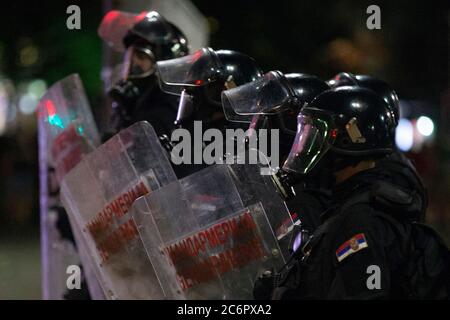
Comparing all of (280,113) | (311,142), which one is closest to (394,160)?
(280,113)

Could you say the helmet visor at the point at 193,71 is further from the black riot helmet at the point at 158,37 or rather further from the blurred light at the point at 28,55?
the blurred light at the point at 28,55

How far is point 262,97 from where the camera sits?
3.65m

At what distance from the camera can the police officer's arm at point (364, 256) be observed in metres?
2.76

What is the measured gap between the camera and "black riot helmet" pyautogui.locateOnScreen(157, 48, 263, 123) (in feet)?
13.7

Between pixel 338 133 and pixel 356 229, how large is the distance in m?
0.49

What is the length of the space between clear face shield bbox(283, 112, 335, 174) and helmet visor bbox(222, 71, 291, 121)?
1.28ft

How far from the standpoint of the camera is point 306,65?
1570 centimetres

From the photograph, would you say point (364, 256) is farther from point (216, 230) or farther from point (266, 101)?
point (266, 101)

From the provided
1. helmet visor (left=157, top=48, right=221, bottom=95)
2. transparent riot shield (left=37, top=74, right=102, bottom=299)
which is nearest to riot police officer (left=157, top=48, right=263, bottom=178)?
helmet visor (left=157, top=48, right=221, bottom=95)

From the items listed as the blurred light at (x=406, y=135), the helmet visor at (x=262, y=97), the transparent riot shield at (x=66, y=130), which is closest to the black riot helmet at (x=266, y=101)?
the helmet visor at (x=262, y=97)

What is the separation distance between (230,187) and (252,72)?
4.33 feet
